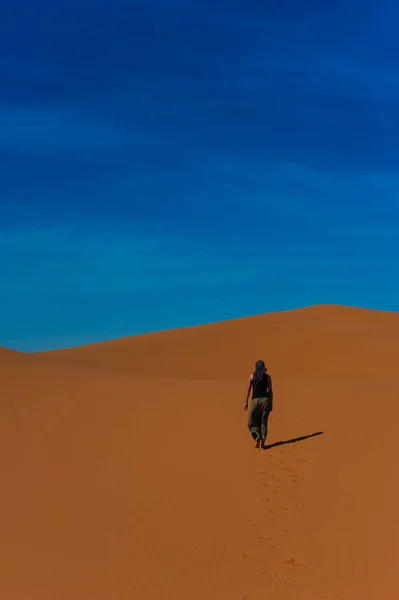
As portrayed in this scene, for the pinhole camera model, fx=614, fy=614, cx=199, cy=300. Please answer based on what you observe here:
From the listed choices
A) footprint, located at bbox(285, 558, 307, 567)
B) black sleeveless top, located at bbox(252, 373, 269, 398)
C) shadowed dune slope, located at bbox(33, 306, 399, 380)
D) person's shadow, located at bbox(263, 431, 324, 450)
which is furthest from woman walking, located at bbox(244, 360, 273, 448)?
shadowed dune slope, located at bbox(33, 306, 399, 380)

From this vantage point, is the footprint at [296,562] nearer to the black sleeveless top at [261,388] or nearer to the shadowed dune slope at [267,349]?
the black sleeveless top at [261,388]

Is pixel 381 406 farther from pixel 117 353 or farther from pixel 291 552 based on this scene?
pixel 117 353

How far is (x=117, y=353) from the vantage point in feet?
104

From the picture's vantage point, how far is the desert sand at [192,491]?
5.86 m

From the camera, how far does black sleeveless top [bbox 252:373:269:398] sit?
1045cm

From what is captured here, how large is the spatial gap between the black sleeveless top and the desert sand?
807mm

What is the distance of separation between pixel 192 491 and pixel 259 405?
2.60 m

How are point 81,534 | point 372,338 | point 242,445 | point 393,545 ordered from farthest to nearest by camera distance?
1. point 372,338
2. point 242,445
3. point 81,534
4. point 393,545

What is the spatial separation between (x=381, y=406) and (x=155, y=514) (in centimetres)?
597

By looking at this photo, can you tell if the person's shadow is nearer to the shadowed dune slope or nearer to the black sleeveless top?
the black sleeveless top

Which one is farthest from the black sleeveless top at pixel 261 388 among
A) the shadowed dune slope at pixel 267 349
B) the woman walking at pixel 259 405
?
the shadowed dune slope at pixel 267 349

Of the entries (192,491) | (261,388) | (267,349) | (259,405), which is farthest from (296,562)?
(267,349)

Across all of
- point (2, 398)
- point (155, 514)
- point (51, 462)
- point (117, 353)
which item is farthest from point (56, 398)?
point (117, 353)

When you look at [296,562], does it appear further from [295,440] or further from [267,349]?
[267,349]
